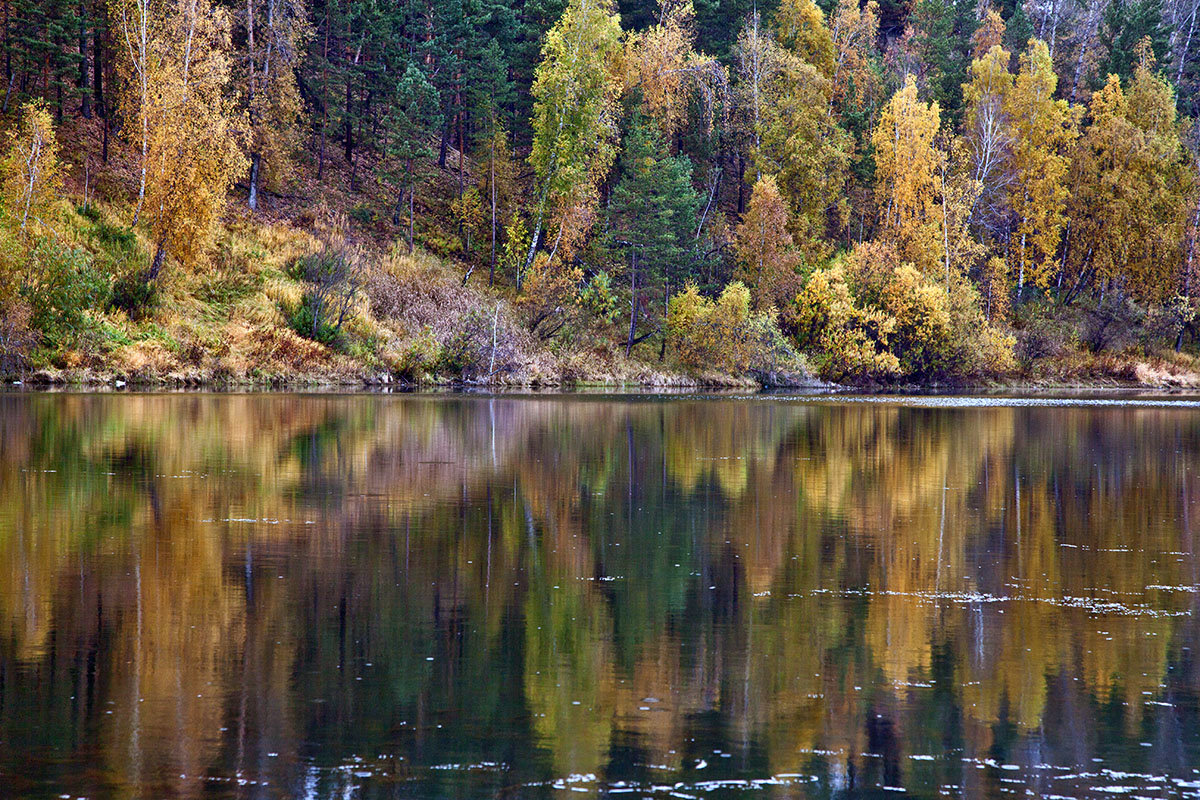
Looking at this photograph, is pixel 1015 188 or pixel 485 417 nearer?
pixel 485 417

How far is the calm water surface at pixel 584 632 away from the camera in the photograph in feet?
20.7

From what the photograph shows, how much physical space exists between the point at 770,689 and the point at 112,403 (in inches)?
1212

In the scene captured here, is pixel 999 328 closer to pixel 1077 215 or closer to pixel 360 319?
pixel 1077 215

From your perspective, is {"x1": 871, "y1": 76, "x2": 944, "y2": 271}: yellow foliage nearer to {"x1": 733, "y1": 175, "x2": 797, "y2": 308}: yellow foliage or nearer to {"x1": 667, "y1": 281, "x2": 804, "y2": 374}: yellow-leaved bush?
{"x1": 733, "y1": 175, "x2": 797, "y2": 308}: yellow foliage

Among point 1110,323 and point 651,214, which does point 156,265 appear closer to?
point 651,214

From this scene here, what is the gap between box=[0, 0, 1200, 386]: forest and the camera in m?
49.4

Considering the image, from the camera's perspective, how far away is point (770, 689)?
25.1 feet

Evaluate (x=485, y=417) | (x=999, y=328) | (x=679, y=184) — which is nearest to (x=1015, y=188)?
(x=999, y=328)

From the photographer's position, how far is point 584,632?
9.04m

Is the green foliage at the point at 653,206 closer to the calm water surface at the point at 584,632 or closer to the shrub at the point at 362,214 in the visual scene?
the shrub at the point at 362,214

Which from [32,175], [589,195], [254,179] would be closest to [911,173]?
[589,195]

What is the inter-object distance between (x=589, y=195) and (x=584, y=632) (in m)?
57.5

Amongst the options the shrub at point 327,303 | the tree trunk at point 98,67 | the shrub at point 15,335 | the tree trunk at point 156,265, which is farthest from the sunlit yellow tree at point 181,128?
the tree trunk at point 98,67

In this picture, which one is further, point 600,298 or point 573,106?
point 600,298
